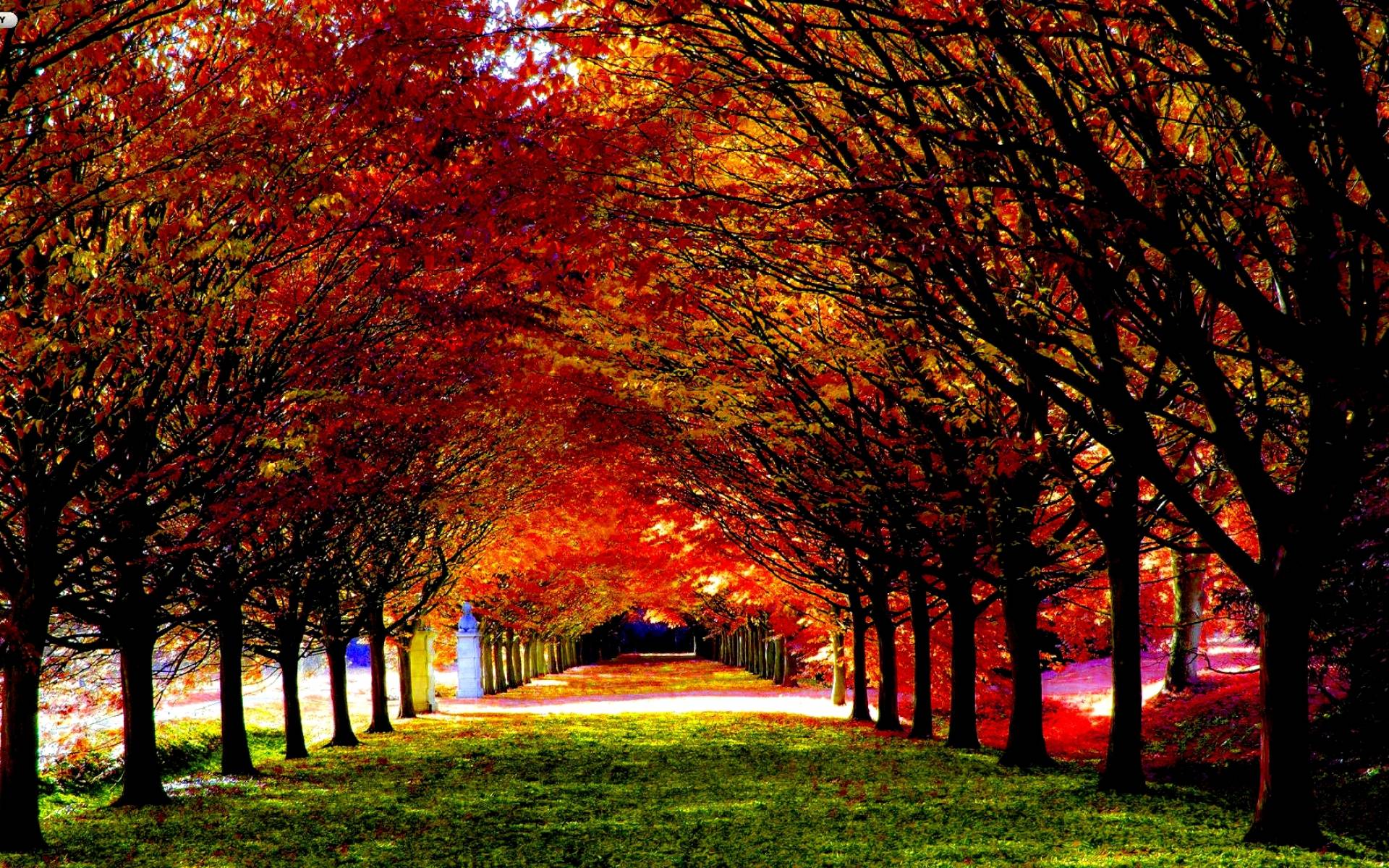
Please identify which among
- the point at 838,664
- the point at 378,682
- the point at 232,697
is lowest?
the point at 838,664

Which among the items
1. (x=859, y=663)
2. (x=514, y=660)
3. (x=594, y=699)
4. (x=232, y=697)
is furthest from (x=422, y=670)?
(x=232, y=697)

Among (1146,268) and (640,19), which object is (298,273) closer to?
(640,19)

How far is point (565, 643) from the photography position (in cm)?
6738

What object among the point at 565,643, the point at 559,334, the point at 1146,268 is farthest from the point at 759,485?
the point at 565,643

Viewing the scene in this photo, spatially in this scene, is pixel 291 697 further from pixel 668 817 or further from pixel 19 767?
pixel 668 817

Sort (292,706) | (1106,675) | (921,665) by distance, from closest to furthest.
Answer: (292,706), (921,665), (1106,675)

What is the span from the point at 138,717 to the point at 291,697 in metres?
6.54

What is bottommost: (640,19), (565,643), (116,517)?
(565,643)

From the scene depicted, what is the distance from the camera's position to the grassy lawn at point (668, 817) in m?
9.96

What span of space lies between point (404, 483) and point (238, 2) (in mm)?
11464

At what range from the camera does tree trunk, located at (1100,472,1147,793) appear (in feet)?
41.8

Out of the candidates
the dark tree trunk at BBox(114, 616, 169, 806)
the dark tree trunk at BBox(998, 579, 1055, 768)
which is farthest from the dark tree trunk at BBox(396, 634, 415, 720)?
the dark tree trunk at BBox(998, 579, 1055, 768)

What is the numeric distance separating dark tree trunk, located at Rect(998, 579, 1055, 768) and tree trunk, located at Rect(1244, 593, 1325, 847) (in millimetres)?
6470

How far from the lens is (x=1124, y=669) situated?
1287 centimetres
